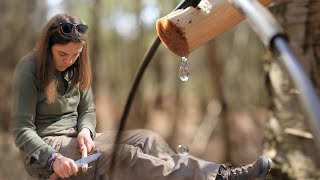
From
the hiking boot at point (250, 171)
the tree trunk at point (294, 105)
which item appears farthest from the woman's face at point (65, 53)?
the tree trunk at point (294, 105)

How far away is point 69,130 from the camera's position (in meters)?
1.29

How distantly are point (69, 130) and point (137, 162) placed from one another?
17 cm

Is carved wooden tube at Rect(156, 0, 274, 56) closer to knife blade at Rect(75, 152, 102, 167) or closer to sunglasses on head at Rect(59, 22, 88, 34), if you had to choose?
sunglasses on head at Rect(59, 22, 88, 34)

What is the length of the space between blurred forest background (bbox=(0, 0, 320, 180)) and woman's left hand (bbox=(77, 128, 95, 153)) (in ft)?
0.91

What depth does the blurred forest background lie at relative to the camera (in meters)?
2.19

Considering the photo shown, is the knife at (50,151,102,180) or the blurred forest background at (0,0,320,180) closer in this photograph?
the knife at (50,151,102,180)

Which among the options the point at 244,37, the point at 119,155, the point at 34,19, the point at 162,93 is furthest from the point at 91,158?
the point at 244,37

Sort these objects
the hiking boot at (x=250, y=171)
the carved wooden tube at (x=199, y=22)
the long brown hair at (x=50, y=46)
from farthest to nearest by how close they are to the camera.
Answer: the hiking boot at (x=250, y=171) < the long brown hair at (x=50, y=46) < the carved wooden tube at (x=199, y=22)

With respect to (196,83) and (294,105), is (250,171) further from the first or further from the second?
(196,83)

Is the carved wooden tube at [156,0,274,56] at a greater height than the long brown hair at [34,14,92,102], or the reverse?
the carved wooden tube at [156,0,274,56]

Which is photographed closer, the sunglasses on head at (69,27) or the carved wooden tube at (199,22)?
the carved wooden tube at (199,22)

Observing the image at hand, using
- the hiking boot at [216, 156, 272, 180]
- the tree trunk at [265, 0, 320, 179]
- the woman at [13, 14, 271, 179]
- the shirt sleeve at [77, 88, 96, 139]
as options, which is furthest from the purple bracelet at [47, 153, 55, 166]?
the tree trunk at [265, 0, 320, 179]

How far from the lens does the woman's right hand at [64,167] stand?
3.80 ft

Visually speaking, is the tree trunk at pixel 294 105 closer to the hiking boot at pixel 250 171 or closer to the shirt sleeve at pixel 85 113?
the hiking boot at pixel 250 171
